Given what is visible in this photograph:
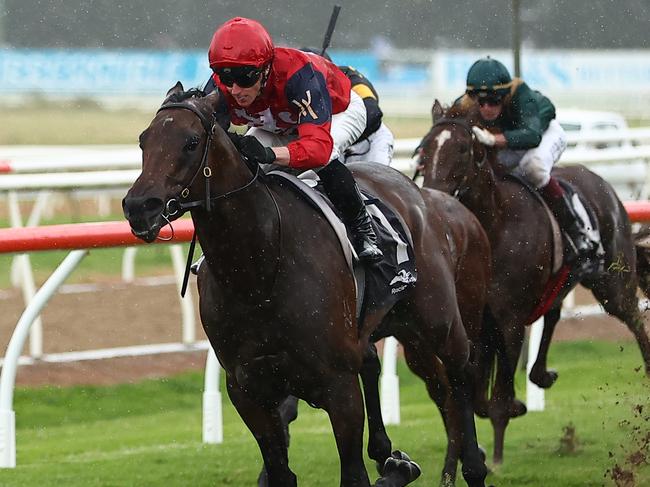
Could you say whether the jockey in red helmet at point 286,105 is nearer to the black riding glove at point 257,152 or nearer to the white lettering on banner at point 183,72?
the black riding glove at point 257,152

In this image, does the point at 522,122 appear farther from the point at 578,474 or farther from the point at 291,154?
the point at 291,154

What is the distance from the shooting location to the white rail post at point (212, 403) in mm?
6047

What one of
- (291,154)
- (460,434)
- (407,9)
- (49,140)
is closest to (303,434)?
(460,434)

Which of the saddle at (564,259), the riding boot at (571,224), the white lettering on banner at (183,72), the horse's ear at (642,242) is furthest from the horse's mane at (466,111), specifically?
the white lettering on banner at (183,72)

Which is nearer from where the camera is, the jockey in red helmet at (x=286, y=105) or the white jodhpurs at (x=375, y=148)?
the jockey in red helmet at (x=286, y=105)

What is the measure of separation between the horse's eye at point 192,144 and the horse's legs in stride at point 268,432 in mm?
821

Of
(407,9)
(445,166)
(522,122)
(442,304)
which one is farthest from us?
(407,9)

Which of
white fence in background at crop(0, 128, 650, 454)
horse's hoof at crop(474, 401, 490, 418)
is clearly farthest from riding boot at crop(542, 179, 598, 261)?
horse's hoof at crop(474, 401, 490, 418)

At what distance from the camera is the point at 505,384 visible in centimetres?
603

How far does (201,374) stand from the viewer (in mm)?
8258

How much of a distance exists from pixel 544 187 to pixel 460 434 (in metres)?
1.65

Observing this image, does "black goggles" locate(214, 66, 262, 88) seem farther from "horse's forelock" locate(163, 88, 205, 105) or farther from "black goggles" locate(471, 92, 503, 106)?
"black goggles" locate(471, 92, 503, 106)

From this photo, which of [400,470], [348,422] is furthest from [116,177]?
[348,422]

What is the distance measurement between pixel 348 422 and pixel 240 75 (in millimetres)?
1076
